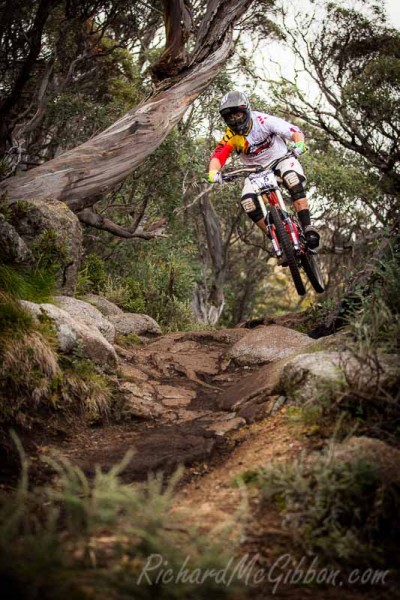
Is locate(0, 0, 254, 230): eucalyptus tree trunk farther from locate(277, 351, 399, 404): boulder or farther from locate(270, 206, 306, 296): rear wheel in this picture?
locate(277, 351, 399, 404): boulder

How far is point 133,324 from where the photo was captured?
9820 millimetres

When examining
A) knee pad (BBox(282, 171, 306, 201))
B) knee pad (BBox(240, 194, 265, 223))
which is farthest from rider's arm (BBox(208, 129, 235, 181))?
knee pad (BBox(282, 171, 306, 201))

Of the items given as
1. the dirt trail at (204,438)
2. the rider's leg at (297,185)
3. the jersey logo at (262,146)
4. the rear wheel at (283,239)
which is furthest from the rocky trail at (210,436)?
the jersey logo at (262,146)

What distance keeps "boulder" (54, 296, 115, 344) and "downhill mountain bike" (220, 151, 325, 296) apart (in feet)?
7.39

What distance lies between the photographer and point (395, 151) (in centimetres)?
1370

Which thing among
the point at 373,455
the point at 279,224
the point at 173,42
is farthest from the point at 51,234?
the point at 173,42

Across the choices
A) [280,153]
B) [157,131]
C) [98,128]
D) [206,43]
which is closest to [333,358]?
[280,153]

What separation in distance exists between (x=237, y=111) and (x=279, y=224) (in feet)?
5.03

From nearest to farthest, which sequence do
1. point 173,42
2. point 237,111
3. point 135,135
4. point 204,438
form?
1. point 204,438
2. point 237,111
3. point 135,135
4. point 173,42

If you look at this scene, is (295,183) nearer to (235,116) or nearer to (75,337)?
(235,116)

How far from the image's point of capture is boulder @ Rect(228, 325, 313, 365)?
7840mm

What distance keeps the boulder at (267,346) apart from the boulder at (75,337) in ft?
6.62

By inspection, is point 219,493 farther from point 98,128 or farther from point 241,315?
point 241,315

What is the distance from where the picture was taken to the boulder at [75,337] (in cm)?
596
